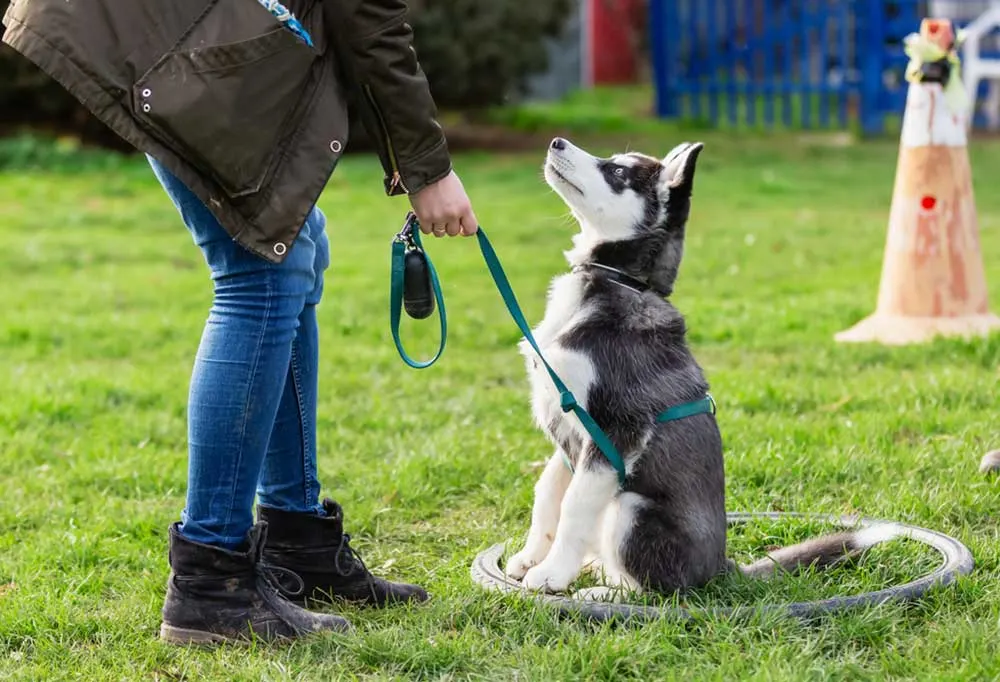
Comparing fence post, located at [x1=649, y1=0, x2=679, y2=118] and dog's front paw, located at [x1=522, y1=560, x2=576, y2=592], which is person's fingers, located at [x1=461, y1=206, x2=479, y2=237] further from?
fence post, located at [x1=649, y1=0, x2=679, y2=118]

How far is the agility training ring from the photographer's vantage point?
322 cm

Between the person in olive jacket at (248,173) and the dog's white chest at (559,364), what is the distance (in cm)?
44

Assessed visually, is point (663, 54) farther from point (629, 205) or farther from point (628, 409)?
point (628, 409)

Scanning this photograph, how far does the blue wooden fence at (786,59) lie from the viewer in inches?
641

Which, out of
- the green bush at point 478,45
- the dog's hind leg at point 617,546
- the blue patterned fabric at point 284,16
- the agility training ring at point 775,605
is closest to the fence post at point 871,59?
the green bush at point 478,45

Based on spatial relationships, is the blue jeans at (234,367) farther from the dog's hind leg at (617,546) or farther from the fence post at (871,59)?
the fence post at (871,59)

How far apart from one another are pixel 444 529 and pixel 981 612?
1616mm

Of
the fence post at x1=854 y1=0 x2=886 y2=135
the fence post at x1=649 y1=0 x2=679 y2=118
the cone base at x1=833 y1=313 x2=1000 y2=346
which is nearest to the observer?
the cone base at x1=833 y1=313 x2=1000 y2=346

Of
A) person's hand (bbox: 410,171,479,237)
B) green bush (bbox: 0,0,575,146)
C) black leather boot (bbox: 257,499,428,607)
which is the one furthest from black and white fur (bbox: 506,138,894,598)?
green bush (bbox: 0,0,575,146)

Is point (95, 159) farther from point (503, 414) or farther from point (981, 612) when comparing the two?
point (981, 612)

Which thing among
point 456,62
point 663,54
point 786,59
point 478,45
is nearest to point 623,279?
point 456,62

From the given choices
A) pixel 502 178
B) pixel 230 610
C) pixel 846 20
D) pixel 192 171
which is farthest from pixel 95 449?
pixel 846 20

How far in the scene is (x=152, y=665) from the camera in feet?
10.2

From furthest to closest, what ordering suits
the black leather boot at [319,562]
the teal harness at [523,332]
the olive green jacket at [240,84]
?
the black leather boot at [319,562], the teal harness at [523,332], the olive green jacket at [240,84]
